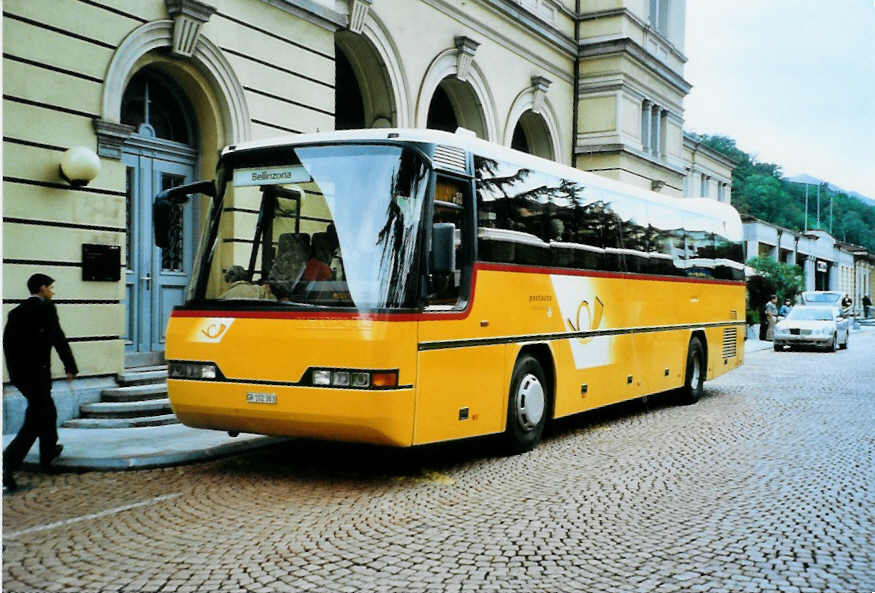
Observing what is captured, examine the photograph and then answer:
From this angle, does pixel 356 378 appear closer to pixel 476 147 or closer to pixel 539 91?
pixel 476 147

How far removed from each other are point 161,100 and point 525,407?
7.48 metres

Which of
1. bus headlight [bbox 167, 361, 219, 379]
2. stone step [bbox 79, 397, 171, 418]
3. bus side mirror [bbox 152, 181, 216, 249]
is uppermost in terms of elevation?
bus side mirror [bbox 152, 181, 216, 249]

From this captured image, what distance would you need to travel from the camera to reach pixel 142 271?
1262 cm

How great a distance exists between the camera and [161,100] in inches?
524

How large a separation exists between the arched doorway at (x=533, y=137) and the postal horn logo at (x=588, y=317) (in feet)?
43.3

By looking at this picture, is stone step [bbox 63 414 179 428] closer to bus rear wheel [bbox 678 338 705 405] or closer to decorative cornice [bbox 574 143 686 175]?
bus rear wheel [bbox 678 338 705 405]

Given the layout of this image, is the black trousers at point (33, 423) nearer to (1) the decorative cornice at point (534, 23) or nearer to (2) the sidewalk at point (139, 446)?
(2) the sidewalk at point (139, 446)

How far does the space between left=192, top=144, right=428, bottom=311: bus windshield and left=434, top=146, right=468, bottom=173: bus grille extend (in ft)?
0.78

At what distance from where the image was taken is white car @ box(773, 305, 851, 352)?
29375 millimetres

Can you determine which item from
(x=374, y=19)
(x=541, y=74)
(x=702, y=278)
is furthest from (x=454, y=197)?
(x=541, y=74)

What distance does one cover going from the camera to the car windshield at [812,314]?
101ft

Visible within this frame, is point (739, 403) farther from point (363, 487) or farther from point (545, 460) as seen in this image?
point (363, 487)

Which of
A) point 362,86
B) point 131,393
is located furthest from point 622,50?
point 131,393

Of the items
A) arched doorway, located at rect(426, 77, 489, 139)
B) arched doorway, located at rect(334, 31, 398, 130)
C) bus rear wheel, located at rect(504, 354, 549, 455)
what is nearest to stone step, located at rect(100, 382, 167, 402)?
bus rear wheel, located at rect(504, 354, 549, 455)
